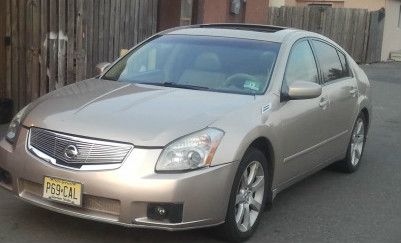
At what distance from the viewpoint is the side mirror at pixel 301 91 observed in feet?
16.8

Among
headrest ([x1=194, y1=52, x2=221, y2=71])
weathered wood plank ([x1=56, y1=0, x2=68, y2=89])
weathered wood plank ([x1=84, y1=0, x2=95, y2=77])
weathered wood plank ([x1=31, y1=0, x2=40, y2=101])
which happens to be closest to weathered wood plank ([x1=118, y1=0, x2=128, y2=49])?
weathered wood plank ([x1=84, y1=0, x2=95, y2=77])

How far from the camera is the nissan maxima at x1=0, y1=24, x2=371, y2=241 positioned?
13.6 ft

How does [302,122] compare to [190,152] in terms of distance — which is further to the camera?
[302,122]

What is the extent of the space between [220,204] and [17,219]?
1.69m

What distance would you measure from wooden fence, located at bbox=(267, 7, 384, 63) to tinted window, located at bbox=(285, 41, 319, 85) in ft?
54.5

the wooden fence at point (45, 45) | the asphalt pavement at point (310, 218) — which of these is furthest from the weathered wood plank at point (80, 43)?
the asphalt pavement at point (310, 218)

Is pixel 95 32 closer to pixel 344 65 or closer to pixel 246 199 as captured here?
pixel 344 65

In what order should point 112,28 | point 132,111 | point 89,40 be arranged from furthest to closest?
point 112,28, point 89,40, point 132,111

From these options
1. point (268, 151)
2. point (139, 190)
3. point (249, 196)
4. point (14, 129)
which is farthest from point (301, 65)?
point (14, 129)

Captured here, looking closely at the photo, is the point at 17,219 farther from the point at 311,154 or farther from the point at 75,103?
the point at 311,154

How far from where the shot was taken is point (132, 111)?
14.9 ft

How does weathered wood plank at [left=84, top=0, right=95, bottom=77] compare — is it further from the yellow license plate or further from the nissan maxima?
the yellow license plate

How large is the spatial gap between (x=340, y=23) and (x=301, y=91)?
1915cm

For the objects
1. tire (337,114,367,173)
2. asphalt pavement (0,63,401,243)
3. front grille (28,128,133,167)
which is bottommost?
asphalt pavement (0,63,401,243)
